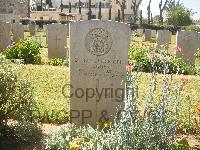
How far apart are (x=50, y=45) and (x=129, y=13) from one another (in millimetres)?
73145

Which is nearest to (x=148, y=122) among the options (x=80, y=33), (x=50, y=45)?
(x=80, y=33)

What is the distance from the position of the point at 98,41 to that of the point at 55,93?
3348 mm

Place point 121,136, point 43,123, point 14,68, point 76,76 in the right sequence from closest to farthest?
1. point 121,136
2. point 14,68
3. point 76,76
4. point 43,123

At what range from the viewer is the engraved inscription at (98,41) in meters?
6.34

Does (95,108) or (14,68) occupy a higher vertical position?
Answer: (14,68)

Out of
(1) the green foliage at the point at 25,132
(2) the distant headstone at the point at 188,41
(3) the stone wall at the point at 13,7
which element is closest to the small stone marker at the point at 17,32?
(2) the distant headstone at the point at 188,41

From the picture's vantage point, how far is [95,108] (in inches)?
263

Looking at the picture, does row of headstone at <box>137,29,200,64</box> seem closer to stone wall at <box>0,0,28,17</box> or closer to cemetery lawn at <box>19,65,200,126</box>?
cemetery lawn at <box>19,65,200,126</box>

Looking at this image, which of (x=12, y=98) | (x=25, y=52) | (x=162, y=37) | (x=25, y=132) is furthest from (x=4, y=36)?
(x=25, y=132)

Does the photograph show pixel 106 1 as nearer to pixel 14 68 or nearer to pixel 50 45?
pixel 50 45

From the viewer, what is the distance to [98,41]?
6.36 meters

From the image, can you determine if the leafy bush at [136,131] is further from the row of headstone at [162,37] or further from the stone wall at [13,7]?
the stone wall at [13,7]

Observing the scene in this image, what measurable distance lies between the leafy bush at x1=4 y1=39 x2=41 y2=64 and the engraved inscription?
7732mm

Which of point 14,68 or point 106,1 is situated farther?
point 106,1
